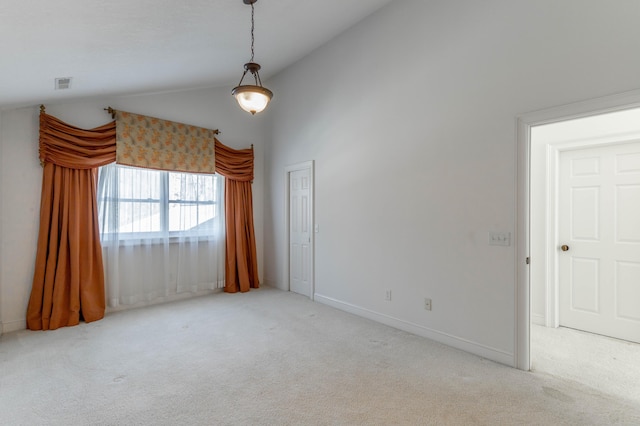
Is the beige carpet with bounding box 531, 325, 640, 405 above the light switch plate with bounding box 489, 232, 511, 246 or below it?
below

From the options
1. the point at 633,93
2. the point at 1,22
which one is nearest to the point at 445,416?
the point at 633,93

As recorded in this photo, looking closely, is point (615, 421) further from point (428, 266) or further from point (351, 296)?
point (351, 296)

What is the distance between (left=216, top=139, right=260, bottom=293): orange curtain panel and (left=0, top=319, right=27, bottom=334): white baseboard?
253 cm

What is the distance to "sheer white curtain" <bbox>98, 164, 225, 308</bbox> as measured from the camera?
14.0 feet

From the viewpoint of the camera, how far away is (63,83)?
10.5 feet

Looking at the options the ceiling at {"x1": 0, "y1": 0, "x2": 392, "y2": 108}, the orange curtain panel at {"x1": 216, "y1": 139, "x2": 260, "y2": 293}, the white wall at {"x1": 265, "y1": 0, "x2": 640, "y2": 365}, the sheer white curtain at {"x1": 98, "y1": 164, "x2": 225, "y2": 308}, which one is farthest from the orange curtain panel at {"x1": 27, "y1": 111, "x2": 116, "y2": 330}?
the white wall at {"x1": 265, "y1": 0, "x2": 640, "y2": 365}

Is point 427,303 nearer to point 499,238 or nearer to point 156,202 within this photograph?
point 499,238

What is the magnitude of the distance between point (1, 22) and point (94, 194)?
247 cm

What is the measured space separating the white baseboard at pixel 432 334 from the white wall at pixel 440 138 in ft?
0.04

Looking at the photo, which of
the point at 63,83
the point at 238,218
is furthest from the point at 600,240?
the point at 63,83

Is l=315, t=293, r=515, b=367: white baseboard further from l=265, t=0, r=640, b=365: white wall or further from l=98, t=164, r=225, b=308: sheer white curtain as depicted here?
l=98, t=164, r=225, b=308: sheer white curtain

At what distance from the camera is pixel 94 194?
13.3ft

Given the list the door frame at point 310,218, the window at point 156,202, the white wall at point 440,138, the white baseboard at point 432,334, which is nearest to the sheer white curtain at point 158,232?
the window at point 156,202

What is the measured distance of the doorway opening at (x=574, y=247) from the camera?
268 centimetres
